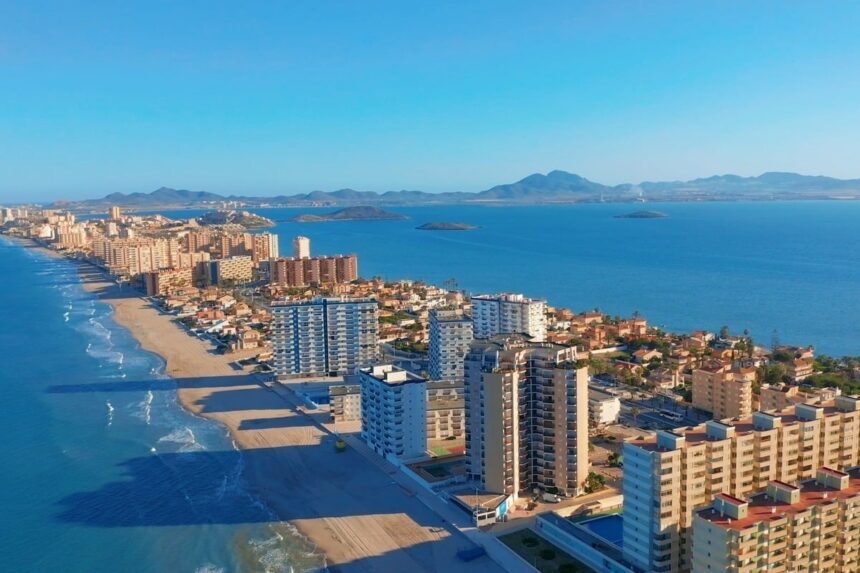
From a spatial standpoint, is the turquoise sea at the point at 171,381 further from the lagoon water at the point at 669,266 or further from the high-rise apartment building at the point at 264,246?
the high-rise apartment building at the point at 264,246

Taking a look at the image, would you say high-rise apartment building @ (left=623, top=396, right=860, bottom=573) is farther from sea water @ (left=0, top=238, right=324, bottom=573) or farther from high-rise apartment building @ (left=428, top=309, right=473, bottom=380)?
high-rise apartment building @ (left=428, top=309, right=473, bottom=380)

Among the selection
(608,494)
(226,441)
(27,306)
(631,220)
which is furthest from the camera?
(631,220)

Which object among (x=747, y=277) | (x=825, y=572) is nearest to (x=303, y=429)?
(x=825, y=572)

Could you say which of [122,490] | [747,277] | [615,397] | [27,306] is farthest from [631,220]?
[122,490]

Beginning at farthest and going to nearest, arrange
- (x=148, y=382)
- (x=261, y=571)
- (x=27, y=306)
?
(x=27, y=306)
(x=148, y=382)
(x=261, y=571)

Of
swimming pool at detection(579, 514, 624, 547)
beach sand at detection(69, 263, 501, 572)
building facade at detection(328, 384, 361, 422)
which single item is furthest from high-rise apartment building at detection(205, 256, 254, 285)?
swimming pool at detection(579, 514, 624, 547)

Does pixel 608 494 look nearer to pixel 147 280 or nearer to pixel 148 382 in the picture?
pixel 148 382

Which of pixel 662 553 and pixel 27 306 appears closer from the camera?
pixel 662 553

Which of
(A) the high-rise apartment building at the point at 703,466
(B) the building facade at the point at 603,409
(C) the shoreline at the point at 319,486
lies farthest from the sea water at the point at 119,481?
(B) the building facade at the point at 603,409
